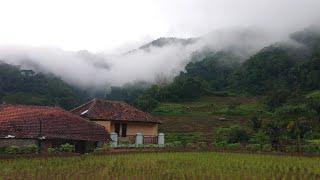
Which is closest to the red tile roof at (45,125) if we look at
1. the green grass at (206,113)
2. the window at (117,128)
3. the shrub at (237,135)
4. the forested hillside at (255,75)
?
the window at (117,128)

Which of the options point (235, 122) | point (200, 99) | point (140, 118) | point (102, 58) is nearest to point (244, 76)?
point (200, 99)

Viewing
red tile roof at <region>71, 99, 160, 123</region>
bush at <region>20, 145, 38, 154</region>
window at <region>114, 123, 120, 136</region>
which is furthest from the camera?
window at <region>114, 123, 120, 136</region>

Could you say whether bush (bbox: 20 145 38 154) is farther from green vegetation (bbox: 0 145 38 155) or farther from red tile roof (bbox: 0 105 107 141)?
red tile roof (bbox: 0 105 107 141)

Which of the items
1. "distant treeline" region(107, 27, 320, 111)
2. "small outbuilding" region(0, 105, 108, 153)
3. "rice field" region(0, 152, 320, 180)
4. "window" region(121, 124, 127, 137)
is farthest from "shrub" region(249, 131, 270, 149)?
"distant treeline" region(107, 27, 320, 111)

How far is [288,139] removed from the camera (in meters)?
36.4

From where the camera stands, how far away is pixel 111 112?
3631 cm

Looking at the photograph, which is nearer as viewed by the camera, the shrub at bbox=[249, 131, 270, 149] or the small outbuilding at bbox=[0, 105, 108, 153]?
the small outbuilding at bbox=[0, 105, 108, 153]

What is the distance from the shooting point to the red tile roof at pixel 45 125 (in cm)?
2455

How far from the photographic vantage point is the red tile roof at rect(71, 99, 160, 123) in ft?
116

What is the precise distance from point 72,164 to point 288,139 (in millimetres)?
21996

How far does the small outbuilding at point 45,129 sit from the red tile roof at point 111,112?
6288mm

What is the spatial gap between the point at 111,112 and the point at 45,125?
35.9 feet

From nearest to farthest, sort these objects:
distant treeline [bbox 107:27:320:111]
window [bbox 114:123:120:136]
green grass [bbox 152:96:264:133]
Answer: window [bbox 114:123:120:136], green grass [bbox 152:96:264:133], distant treeline [bbox 107:27:320:111]

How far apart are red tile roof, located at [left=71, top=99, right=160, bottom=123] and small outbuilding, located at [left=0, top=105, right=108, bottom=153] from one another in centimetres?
629
